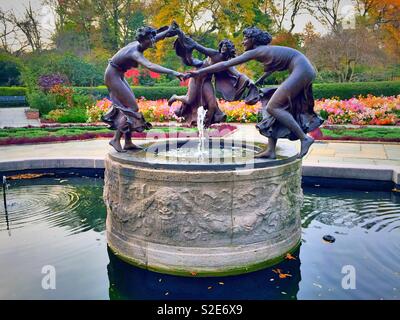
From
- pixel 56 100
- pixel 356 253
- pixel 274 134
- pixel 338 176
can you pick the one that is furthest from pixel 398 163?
pixel 56 100

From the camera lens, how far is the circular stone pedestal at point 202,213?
4215 mm

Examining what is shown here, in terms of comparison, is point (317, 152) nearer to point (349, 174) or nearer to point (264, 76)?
point (349, 174)

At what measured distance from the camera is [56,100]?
20453 mm

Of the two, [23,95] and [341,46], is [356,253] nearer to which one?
[341,46]

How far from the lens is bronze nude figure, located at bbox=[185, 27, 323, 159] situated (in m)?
4.64

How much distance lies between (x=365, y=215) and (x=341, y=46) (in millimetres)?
20536

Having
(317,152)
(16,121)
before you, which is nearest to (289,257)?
(317,152)

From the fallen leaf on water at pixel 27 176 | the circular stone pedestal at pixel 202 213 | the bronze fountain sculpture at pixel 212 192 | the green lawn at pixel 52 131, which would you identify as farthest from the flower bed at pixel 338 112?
the circular stone pedestal at pixel 202 213

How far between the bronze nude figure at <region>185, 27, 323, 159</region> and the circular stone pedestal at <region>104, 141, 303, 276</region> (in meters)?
0.37

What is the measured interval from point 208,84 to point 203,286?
2.90 meters

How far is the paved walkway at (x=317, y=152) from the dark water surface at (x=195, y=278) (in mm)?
2075

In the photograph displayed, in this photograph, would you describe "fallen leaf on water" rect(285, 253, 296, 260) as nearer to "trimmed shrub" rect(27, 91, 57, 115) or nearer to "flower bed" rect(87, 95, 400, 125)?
"flower bed" rect(87, 95, 400, 125)

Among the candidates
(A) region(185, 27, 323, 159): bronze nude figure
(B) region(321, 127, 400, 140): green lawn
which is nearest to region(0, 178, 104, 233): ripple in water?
(A) region(185, 27, 323, 159): bronze nude figure

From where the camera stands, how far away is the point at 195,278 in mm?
4293
